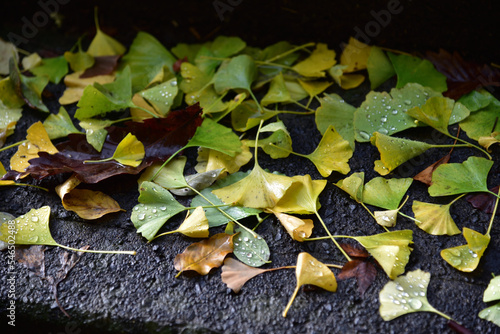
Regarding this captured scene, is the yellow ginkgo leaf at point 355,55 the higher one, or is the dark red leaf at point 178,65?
the yellow ginkgo leaf at point 355,55

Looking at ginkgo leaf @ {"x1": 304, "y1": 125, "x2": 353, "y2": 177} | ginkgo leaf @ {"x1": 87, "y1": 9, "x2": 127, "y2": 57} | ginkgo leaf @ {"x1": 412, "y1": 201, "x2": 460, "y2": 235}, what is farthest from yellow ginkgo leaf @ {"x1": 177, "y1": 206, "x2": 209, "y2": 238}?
ginkgo leaf @ {"x1": 87, "y1": 9, "x2": 127, "y2": 57}

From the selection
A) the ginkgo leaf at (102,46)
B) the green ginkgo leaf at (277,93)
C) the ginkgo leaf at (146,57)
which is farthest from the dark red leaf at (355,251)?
the ginkgo leaf at (102,46)

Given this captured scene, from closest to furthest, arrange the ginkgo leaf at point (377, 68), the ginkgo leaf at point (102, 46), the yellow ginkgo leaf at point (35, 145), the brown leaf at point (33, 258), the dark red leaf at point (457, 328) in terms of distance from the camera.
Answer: the dark red leaf at point (457, 328), the brown leaf at point (33, 258), the yellow ginkgo leaf at point (35, 145), the ginkgo leaf at point (377, 68), the ginkgo leaf at point (102, 46)

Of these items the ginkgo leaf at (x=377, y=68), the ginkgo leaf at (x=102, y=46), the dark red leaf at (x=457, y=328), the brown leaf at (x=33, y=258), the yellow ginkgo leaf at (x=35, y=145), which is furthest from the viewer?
the ginkgo leaf at (x=102, y=46)

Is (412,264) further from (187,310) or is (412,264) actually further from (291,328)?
(187,310)

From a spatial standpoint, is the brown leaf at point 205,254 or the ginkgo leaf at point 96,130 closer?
the brown leaf at point 205,254

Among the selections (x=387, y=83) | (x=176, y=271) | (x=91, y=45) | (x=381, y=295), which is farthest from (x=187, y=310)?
(x=91, y=45)

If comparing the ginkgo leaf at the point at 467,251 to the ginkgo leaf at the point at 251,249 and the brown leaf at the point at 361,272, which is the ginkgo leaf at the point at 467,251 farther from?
the ginkgo leaf at the point at 251,249
